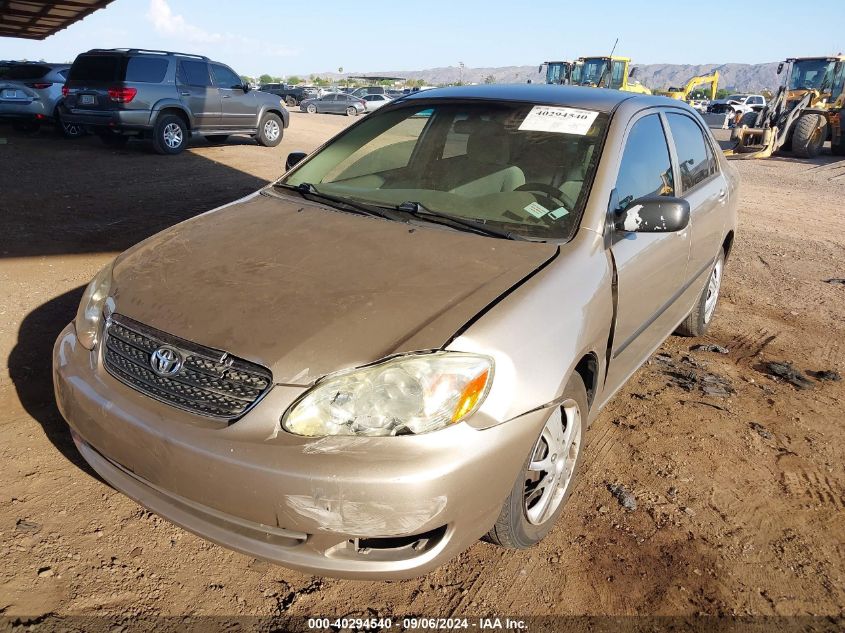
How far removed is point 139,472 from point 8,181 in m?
8.78

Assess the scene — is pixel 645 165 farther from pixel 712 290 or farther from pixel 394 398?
pixel 394 398

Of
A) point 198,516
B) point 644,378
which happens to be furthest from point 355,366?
point 644,378

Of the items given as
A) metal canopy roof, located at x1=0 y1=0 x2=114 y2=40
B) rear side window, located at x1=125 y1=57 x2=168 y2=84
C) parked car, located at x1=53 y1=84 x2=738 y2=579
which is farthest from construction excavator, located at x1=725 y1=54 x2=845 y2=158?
metal canopy roof, located at x1=0 y1=0 x2=114 y2=40

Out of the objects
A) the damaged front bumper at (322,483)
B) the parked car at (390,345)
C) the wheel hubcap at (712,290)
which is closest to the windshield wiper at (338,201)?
the parked car at (390,345)

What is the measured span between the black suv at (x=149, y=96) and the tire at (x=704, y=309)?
1062 centimetres

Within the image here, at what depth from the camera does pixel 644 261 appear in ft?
10.0

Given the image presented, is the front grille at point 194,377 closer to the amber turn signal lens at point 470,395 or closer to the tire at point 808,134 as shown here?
the amber turn signal lens at point 470,395

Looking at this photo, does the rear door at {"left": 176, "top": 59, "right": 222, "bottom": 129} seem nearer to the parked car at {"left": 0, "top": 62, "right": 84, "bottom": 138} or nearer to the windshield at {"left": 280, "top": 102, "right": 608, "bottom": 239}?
the parked car at {"left": 0, "top": 62, "right": 84, "bottom": 138}

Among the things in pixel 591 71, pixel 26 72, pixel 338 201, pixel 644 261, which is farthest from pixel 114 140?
pixel 591 71

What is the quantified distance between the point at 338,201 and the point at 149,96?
1041 cm

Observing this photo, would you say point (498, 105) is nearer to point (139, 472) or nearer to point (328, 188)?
point (328, 188)

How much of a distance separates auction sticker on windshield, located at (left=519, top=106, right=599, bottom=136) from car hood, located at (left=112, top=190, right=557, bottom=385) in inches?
32.3

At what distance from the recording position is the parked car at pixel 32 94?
14133 mm

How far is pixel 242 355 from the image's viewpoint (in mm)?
2041
